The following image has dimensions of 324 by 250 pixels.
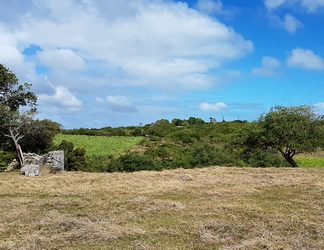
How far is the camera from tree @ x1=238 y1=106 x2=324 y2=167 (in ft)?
94.0

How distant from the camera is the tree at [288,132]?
28.6 m

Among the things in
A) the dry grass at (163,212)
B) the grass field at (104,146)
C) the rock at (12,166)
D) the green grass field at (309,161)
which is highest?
the grass field at (104,146)

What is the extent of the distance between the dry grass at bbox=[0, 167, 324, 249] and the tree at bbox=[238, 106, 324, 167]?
29.0 feet

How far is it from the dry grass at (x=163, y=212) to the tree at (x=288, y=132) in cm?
884

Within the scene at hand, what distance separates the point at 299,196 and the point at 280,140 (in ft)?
49.4

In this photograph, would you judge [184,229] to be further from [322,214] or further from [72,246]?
[322,214]

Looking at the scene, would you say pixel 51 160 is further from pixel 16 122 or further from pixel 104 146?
pixel 104 146

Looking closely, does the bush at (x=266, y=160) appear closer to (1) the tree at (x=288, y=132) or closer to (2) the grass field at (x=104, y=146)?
(1) the tree at (x=288, y=132)

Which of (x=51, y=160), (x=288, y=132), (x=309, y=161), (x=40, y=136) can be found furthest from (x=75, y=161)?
(x=309, y=161)

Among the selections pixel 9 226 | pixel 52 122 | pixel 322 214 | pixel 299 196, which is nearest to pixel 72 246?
pixel 9 226

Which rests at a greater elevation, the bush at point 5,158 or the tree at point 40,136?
the tree at point 40,136

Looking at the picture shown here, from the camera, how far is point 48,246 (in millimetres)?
8914

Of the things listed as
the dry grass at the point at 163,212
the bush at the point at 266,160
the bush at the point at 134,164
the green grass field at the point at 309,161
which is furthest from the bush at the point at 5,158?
the green grass field at the point at 309,161

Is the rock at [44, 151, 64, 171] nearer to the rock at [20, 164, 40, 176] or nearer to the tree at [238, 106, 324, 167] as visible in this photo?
the rock at [20, 164, 40, 176]
